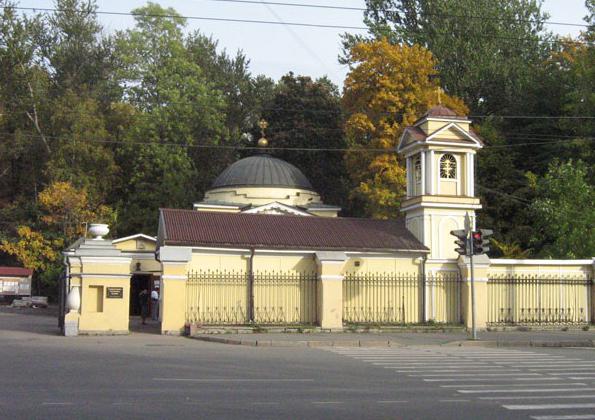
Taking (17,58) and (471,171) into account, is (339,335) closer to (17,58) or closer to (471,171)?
(471,171)

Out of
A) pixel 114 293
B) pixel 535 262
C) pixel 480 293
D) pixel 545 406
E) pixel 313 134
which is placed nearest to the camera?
pixel 545 406

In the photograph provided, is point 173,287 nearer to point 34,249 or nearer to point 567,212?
point 567,212

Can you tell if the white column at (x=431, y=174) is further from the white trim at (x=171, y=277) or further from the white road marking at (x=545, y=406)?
the white road marking at (x=545, y=406)

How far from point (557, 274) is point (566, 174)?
885 centimetres

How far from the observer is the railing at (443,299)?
30.9 m

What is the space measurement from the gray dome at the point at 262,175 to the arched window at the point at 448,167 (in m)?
14.8

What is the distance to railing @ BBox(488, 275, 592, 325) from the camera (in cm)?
3086

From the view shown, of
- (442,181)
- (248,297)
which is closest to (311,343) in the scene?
(248,297)

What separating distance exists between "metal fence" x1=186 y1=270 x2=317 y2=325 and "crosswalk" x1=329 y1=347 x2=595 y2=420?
22.1 feet

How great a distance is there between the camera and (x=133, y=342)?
2347 cm

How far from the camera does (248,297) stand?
1146 inches

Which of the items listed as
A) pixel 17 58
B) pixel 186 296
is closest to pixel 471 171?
pixel 186 296

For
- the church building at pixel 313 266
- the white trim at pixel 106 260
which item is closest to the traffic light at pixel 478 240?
the church building at pixel 313 266

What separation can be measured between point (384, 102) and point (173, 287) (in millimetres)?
24459
